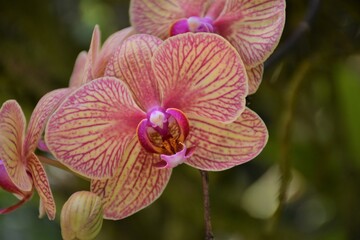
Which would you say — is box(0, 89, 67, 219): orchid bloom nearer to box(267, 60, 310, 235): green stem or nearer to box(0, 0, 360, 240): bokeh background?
box(267, 60, 310, 235): green stem

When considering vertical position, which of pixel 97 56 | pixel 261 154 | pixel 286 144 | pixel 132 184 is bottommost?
pixel 261 154

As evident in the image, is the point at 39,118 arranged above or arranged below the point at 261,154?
above

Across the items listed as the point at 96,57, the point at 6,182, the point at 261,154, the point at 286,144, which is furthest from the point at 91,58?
the point at 261,154

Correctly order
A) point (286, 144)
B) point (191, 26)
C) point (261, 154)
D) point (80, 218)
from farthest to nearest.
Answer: point (261, 154), point (286, 144), point (191, 26), point (80, 218)

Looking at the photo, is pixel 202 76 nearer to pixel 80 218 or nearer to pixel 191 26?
pixel 191 26

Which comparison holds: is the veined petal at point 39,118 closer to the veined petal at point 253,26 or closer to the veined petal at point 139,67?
the veined petal at point 139,67

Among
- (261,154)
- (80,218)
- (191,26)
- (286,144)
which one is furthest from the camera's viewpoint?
(261,154)

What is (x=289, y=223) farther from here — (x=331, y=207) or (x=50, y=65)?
(x=50, y=65)
